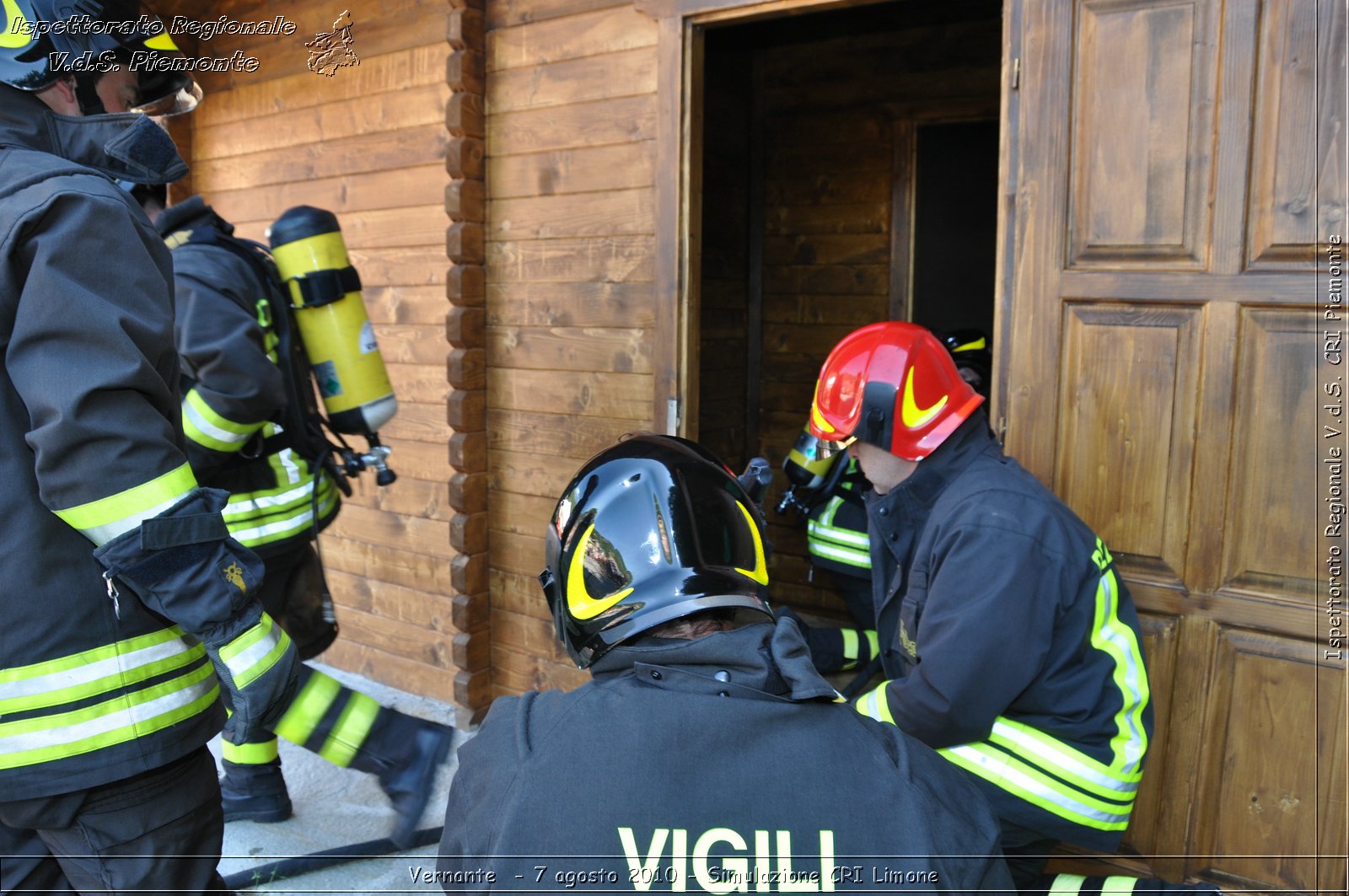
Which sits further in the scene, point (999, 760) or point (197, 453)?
point (197, 453)

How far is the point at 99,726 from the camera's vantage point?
5.74ft

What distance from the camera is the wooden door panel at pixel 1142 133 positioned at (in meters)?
2.51

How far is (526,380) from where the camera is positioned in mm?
4129

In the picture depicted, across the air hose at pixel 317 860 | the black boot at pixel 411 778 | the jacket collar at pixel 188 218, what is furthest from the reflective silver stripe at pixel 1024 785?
the jacket collar at pixel 188 218

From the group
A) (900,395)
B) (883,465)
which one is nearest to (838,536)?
(883,465)

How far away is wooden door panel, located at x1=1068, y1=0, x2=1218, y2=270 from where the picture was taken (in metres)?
2.51

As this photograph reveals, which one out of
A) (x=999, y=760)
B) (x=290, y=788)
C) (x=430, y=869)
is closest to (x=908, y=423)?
(x=999, y=760)

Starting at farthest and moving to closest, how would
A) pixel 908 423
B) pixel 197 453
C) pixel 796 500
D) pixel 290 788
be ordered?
1. pixel 796 500
2. pixel 290 788
3. pixel 197 453
4. pixel 908 423

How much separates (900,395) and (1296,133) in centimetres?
119

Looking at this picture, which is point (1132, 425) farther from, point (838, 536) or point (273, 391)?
point (273, 391)

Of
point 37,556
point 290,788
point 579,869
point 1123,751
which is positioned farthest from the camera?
point 290,788

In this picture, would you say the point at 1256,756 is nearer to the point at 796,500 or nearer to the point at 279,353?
the point at 796,500

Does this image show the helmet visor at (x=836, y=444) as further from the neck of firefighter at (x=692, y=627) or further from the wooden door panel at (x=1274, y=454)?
the neck of firefighter at (x=692, y=627)

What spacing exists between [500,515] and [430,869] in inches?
61.8
